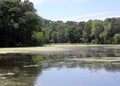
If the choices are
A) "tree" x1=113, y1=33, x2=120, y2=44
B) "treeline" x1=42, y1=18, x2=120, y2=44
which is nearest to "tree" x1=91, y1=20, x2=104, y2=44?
"treeline" x1=42, y1=18, x2=120, y2=44

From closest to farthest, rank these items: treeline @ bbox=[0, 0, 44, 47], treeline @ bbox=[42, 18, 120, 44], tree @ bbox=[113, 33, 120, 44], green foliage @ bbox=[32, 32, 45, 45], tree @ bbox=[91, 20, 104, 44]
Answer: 1. treeline @ bbox=[0, 0, 44, 47]
2. green foliage @ bbox=[32, 32, 45, 45]
3. tree @ bbox=[113, 33, 120, 44]
4. treeline @ bbox=[42, 18, 120, 44]
5. tree @ bbox=[91, 20, 104, 44]

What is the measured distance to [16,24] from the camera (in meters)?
81.6

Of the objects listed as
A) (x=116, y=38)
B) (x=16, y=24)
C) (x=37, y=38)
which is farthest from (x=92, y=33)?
(x=16, y=24)

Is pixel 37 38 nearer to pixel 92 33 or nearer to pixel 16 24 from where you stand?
pixel 16 24

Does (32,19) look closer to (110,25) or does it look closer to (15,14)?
(15,14)

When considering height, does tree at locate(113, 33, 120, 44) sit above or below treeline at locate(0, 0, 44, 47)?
below

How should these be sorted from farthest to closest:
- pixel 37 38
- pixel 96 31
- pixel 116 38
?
pixel 96 31 → pixel 116 38 → pixel 37 38

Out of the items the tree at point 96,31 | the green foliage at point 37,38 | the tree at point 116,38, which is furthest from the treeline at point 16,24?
the tree at point 96,31

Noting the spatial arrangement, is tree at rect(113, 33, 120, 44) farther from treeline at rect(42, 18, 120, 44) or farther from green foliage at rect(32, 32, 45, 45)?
green foliage at rect(32, 32, 45, 45)

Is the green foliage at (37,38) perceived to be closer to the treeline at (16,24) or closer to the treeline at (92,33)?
the treeline at (16,24)

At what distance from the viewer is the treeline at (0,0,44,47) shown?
82.4 meters

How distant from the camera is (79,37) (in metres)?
157

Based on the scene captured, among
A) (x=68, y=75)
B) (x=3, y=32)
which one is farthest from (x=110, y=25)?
(x=68, y=75)

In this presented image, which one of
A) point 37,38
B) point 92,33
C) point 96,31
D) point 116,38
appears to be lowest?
point 116,38
